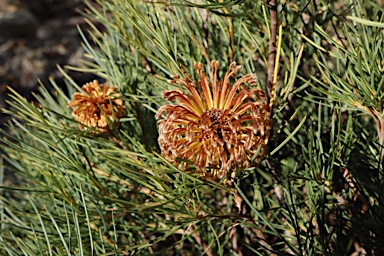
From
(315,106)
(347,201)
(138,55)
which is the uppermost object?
(138,55)

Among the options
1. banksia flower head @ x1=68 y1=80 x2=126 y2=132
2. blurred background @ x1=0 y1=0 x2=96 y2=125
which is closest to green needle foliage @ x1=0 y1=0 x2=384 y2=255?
banksia flower head @ x1=68 y1=80 x2=126 y2=132

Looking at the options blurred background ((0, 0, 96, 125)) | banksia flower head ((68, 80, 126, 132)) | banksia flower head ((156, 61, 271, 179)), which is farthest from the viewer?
blurred background ((0, 0, 96, 125))

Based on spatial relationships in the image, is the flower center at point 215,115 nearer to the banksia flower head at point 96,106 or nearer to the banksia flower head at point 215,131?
the banksia flower head at point 215,131

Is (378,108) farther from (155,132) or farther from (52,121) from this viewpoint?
(52,121)

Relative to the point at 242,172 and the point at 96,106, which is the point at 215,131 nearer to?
the point at 242,172

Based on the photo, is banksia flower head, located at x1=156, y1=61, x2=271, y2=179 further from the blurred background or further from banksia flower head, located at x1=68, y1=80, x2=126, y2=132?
the blurred background

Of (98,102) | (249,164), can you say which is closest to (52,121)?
(98,102)
